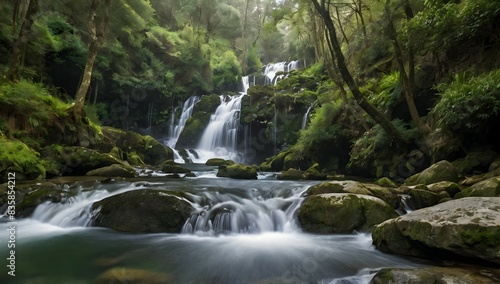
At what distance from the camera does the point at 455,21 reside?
770 cm

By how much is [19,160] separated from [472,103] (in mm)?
11672

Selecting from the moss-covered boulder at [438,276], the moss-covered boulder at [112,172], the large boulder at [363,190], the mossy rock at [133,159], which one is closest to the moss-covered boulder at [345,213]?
the large boulder at [363,190]

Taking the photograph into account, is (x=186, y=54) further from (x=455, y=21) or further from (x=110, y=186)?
(x=455, y=21)

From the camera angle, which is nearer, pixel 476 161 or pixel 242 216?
pixel 242 216

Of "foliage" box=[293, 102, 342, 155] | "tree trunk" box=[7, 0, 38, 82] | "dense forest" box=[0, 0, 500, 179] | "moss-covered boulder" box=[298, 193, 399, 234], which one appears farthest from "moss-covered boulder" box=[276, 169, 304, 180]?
"tree trunk" box=[7, 0, 38, 82]

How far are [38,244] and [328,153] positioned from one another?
1193 cm

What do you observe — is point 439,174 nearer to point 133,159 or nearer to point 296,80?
point 133,159

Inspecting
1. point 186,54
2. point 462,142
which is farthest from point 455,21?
point 186,54

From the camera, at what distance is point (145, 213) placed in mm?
5836

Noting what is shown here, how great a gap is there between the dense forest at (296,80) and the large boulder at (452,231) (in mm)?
3851

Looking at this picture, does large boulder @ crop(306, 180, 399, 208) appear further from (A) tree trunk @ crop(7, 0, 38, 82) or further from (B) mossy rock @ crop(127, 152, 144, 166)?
(A) tree trunk @ crop(7, 0, 38, 82)

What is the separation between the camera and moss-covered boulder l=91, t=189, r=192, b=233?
225 inches

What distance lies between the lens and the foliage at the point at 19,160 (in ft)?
26.3

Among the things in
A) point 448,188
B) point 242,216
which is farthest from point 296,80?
point 242,216
